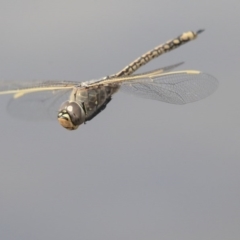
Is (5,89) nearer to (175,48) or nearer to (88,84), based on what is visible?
(88,84)

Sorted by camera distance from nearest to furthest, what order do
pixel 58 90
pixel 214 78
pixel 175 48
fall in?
pixel 214 78 < pixel 58 90 < pixel 175 48

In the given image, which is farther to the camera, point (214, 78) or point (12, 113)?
point (12, 113)

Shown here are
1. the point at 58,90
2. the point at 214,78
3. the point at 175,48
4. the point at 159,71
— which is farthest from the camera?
the point at 175,48

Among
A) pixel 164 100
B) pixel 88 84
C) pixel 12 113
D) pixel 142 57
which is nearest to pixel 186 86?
pixel 164 100
